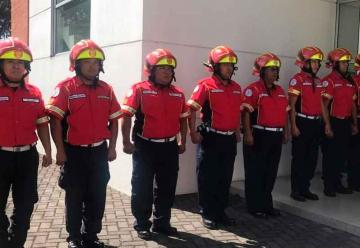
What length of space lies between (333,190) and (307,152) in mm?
744

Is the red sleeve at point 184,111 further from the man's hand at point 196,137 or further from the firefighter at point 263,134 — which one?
the firefighter at point 263,134

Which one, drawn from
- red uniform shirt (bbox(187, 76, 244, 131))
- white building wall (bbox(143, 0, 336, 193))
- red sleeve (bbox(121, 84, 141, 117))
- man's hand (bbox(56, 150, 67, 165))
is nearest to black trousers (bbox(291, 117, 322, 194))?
white building wall (bbox(143, 0, 336, 193))

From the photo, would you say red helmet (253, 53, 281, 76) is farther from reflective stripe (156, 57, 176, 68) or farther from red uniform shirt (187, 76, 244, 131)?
reflective stripe (156, 57, 176, 68)

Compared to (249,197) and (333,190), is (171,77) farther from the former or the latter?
(333,190)

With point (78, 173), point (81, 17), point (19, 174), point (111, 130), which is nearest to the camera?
Result: point (19, 174)

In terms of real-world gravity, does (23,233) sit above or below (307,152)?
below

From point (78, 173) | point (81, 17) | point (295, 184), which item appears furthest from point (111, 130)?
Result: point (81, 17)

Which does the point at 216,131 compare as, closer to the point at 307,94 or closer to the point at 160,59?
the point at 160,59

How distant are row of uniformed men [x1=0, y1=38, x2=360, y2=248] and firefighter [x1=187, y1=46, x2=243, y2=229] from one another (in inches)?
0.5

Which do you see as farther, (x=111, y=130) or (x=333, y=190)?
(x=333, y=190)

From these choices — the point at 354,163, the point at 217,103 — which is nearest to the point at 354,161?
the point at 354,163

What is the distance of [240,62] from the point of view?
6840mm

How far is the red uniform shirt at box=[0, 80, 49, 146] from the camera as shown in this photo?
389 centimetres

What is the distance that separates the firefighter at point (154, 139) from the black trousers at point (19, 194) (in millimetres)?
1061
